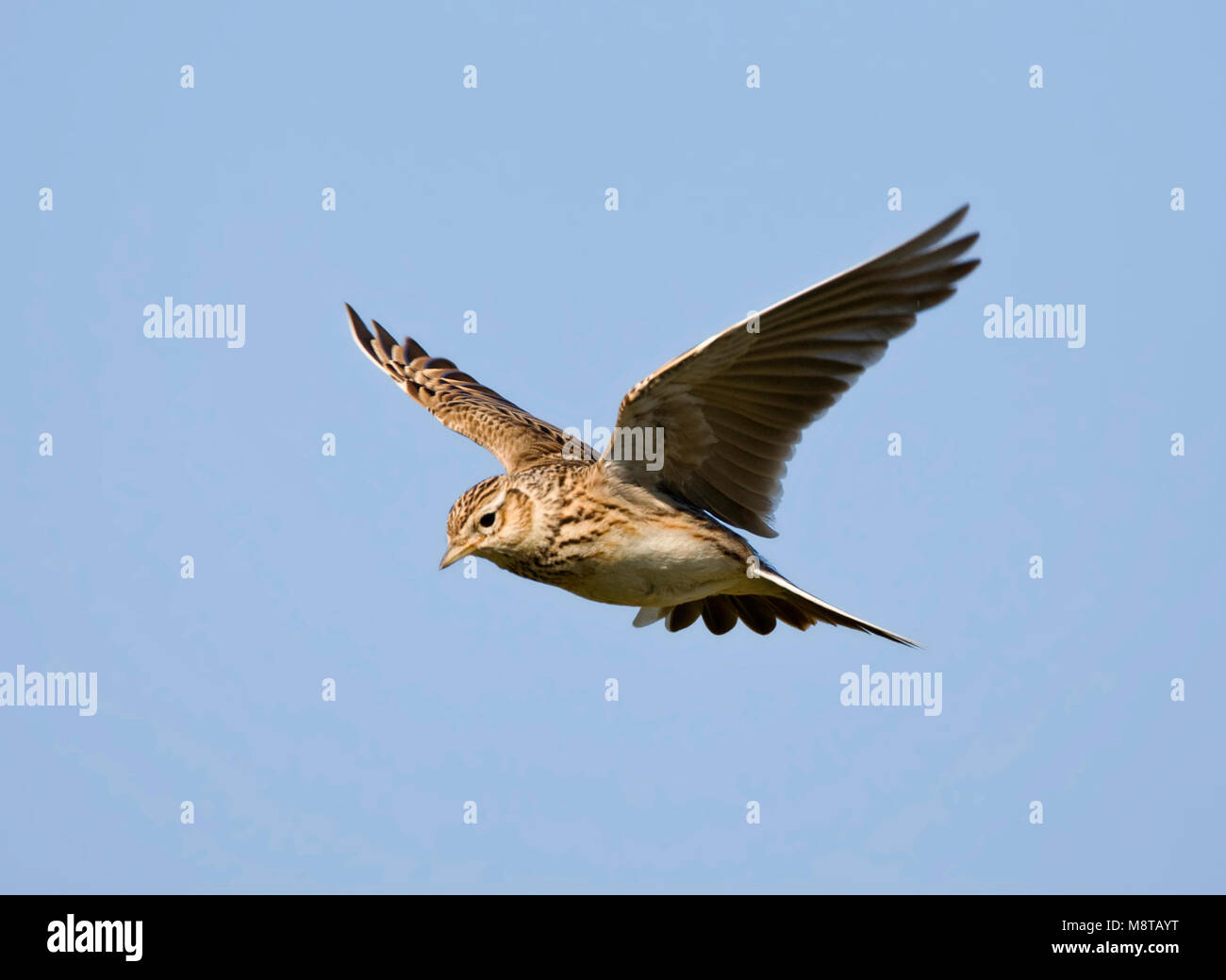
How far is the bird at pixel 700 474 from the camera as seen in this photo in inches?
338

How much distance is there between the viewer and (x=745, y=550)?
952 centimetres

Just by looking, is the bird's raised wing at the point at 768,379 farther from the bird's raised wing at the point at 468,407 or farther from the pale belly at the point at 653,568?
the bird's raised wing at the point at 468,407

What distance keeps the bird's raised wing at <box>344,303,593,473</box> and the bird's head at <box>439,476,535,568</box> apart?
835 mm

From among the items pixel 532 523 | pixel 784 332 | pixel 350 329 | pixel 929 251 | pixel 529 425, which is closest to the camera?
pixel 929 251

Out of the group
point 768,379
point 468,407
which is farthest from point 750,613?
point 468,407

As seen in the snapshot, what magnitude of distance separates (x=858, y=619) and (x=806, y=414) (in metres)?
1.23

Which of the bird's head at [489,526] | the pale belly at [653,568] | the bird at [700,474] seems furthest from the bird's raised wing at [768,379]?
the bird's head at [489,526]

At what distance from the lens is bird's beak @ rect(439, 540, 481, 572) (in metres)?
9.15

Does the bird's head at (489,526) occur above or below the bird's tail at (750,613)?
above

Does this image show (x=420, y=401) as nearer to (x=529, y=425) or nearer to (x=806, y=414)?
(x=529, y=425)

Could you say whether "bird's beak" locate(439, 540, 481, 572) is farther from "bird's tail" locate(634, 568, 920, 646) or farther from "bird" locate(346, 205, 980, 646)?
"bird's tail" locate(634, 568, 920, 646)

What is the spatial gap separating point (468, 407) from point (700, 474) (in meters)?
2.98

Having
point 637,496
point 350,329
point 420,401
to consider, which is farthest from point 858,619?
point 350,329

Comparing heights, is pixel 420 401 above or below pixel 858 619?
above
